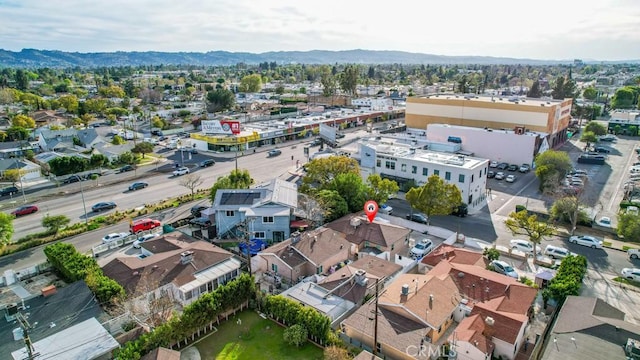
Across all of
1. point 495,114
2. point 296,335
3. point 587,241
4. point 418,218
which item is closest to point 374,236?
point 418,218

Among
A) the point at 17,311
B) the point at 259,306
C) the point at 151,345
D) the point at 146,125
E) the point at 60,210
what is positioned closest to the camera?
the point at 151,345

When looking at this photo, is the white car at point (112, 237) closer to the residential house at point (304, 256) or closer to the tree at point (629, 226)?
the residential house at point (304, 256)

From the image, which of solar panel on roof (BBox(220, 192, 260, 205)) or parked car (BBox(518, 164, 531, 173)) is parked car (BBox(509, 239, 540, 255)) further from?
parked car (BBox(518, 164, 531, 173))

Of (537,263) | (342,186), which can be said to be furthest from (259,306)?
(537,263)

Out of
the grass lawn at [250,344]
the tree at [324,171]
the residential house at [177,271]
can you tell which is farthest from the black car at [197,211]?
the grass lawn at [250,344]

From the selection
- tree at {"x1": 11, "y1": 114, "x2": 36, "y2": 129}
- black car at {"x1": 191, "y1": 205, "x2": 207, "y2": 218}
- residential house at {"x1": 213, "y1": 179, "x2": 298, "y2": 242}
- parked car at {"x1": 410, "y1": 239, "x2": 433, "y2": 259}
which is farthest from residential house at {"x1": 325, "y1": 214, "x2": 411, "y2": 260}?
tree at {"x1": 11, "y1": 114, "x2": 36, "y2": 129}

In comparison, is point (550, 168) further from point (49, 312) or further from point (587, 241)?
point (49, 312)

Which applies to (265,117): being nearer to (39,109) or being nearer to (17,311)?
Result: (39,109)
